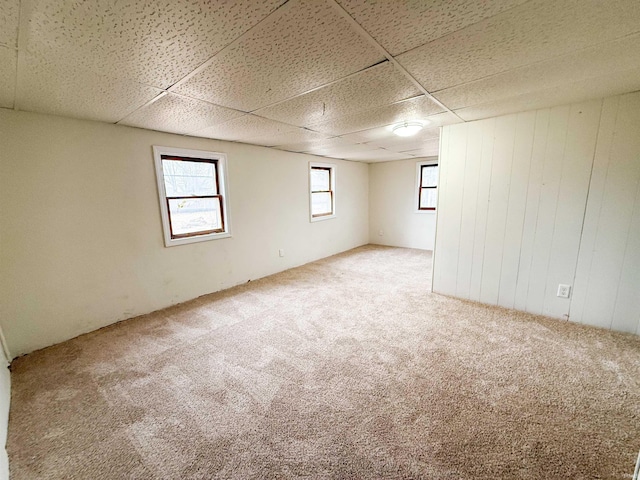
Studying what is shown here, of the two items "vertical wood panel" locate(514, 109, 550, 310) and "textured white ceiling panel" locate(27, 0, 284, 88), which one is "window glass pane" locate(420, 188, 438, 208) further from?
"textured white ceiling panel" locate(27, 0, 284, 88)

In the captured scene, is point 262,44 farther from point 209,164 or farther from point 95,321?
point 95,321

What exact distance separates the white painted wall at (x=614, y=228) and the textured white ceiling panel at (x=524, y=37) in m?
1.39

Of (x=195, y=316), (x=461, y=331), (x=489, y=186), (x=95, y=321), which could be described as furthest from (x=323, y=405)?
(x=489, y=186)

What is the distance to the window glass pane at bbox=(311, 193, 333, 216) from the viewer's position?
17.1 ft

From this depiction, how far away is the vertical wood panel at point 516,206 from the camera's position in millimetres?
2549

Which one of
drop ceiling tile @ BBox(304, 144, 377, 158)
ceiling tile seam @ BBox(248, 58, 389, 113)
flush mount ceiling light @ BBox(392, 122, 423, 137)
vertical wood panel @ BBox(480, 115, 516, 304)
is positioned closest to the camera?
ceiling tile seam @ BBox(248, 58, 389, 113)

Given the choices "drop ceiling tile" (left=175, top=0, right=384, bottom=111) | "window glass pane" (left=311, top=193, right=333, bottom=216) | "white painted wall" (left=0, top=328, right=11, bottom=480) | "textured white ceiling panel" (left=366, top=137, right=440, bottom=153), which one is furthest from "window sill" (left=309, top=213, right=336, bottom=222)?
"white painted wall" (left=0, top=328, right=11, bottom=480)

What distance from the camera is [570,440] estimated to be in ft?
4.40

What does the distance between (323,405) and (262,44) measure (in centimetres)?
209

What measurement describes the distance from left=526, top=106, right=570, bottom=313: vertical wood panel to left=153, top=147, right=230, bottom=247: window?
Answer: 371 centimetres

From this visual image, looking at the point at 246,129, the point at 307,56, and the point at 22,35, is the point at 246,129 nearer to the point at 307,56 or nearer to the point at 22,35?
the point at 307,56

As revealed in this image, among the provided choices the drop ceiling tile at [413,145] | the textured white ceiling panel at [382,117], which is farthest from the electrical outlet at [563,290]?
the drop ceiling tile at [413,145]

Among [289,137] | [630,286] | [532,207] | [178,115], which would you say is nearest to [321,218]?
[289,137]

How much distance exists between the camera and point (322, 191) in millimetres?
5305
